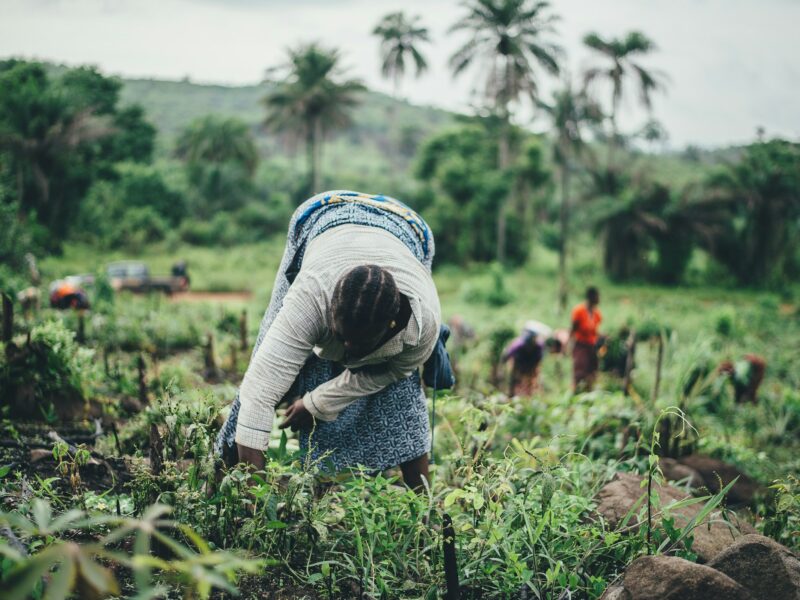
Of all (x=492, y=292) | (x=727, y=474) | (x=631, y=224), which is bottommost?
(x=492, y=292)

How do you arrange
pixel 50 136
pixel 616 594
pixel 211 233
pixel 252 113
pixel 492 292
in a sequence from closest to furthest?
pixel 616 594, pixel 50 136, pixel 492 292, pixel 211 233, pixel 252 113

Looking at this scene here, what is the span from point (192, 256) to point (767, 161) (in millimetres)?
22307

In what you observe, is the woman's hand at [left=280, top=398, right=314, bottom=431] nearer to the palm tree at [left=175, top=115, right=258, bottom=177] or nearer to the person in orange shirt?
the person in orange shirt

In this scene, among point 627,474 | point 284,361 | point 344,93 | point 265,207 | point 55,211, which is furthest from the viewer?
point 265,207

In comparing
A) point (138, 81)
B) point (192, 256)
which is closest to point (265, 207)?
point (192, 256)

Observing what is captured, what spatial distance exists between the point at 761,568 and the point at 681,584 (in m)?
0.38

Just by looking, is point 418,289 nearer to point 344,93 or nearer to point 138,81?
point 344,93

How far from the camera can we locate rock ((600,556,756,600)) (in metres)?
1.68

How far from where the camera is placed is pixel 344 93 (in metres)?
32.9

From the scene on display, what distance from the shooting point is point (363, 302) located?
5.97ft

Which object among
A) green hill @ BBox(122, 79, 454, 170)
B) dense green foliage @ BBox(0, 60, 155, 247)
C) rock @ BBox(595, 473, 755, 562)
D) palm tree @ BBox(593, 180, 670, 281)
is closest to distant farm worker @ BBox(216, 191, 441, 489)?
rock @ BBox(595, 473, 755, 562)

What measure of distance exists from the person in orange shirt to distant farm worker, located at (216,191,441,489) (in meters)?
4.88

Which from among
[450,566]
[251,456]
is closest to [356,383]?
[251,456]

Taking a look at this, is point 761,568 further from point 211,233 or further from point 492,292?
point 211,233
